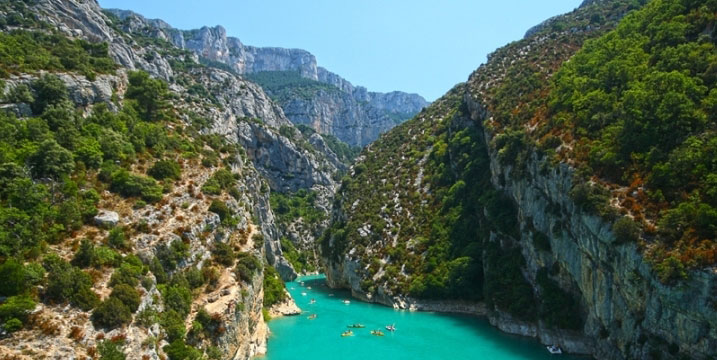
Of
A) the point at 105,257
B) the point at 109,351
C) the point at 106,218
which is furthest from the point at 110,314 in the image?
the point at 106,218

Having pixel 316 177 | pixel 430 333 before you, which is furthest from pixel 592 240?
pixel 316 177

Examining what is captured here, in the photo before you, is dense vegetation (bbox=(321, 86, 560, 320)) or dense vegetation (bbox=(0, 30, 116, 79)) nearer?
dense vegetation (bbox=(0, 30, 116, 79))

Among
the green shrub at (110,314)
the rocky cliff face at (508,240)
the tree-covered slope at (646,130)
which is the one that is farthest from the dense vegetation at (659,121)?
the green shrub at (110,314)

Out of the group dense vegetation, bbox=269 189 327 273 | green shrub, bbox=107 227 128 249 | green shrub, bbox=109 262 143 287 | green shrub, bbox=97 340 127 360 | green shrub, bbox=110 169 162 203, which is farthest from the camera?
dense vegetation, bbox=269 189 327 273

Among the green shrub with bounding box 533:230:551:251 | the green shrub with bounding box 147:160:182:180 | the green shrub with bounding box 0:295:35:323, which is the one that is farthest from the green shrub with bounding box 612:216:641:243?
the green shrub with bounding box 0:295:35:323

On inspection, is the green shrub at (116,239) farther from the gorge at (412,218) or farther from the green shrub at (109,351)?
the green shrub at (109,351)

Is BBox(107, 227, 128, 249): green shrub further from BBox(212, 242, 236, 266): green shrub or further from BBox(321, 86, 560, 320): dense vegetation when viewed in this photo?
BBox(321, 86, 560, 320): dense vegetation
